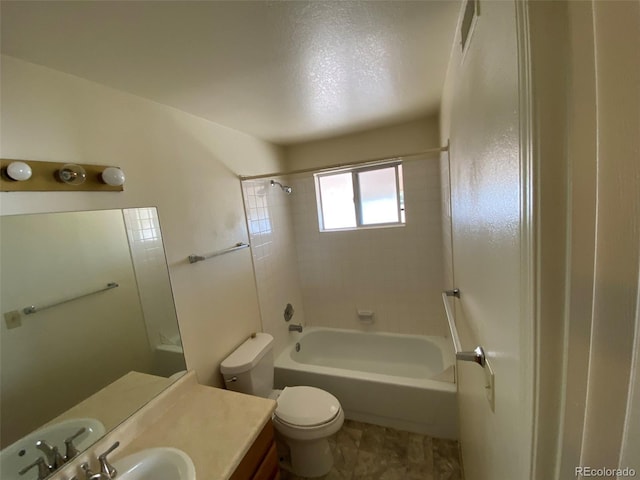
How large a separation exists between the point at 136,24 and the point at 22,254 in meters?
0.89

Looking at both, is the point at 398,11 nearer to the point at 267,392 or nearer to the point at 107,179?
the point at 107,179

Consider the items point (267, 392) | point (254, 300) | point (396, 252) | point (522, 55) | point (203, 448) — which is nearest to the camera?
point (522, 55)

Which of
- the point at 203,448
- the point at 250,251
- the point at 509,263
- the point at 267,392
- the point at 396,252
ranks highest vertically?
the point at 509,263

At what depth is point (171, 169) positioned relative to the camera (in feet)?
5.05

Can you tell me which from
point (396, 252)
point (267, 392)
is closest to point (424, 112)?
point (396, 252)

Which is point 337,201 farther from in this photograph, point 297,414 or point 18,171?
point 18,171

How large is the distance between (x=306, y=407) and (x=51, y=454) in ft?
3.83

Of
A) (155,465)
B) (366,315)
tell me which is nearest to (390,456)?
(366,315)

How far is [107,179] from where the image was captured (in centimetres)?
115

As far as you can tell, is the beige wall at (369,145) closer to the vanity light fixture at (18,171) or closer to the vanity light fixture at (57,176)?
the vanity light fixture at (57,176)

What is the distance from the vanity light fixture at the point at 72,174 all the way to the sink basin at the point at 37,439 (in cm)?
91

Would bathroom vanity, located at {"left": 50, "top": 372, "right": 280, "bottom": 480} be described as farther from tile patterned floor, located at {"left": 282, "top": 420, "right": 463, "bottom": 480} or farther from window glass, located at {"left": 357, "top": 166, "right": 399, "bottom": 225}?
window glass, located at {"left": 357, "top": 166, "right": 399, "bottom": 225}

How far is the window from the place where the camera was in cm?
273

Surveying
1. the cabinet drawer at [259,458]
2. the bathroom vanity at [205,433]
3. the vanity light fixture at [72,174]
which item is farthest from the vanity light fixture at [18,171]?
the cabinet drawer at [259,458]
